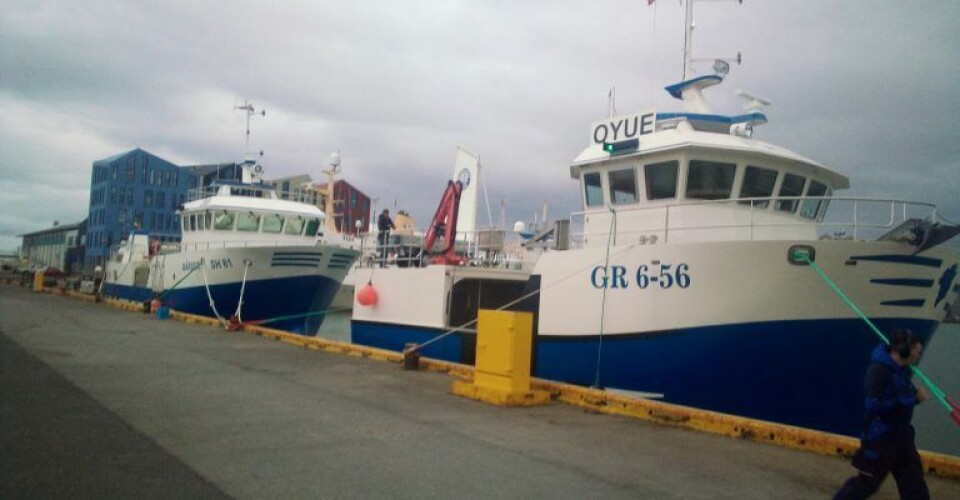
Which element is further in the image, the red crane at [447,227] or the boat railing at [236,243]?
the boat railing at [236,243]

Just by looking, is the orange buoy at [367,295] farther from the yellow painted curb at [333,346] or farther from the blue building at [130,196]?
the blue building at [130,196]

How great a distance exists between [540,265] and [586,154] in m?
1.91

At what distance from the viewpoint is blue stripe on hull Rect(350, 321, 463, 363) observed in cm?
1143

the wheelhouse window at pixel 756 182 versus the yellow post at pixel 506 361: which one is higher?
the wheelhouse window at pixel 756 182

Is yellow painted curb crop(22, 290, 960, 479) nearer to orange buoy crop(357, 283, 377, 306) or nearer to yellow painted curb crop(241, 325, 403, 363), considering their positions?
yellow painted curb crop(241, 325, 403, 363)

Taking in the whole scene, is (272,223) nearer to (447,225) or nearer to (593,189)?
(447,225)

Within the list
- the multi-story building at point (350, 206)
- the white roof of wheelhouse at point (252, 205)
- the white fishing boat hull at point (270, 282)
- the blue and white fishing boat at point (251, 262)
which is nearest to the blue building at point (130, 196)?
the multi-story building at point (350, 206)

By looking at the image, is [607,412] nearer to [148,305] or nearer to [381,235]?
[381,235]

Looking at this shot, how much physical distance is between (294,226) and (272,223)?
2.22 ft

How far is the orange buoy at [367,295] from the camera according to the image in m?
13.1

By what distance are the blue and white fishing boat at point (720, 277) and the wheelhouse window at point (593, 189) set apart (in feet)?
0.07

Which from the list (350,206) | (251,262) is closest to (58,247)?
(350,206)

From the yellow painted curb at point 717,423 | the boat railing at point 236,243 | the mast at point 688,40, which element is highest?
the mast at point 688,40

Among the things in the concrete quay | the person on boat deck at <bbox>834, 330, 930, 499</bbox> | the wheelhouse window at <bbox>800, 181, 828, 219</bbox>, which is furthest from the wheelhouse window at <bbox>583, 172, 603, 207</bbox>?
the person on boat deck at <bbox>834, 330, 930, 499</bbox>
